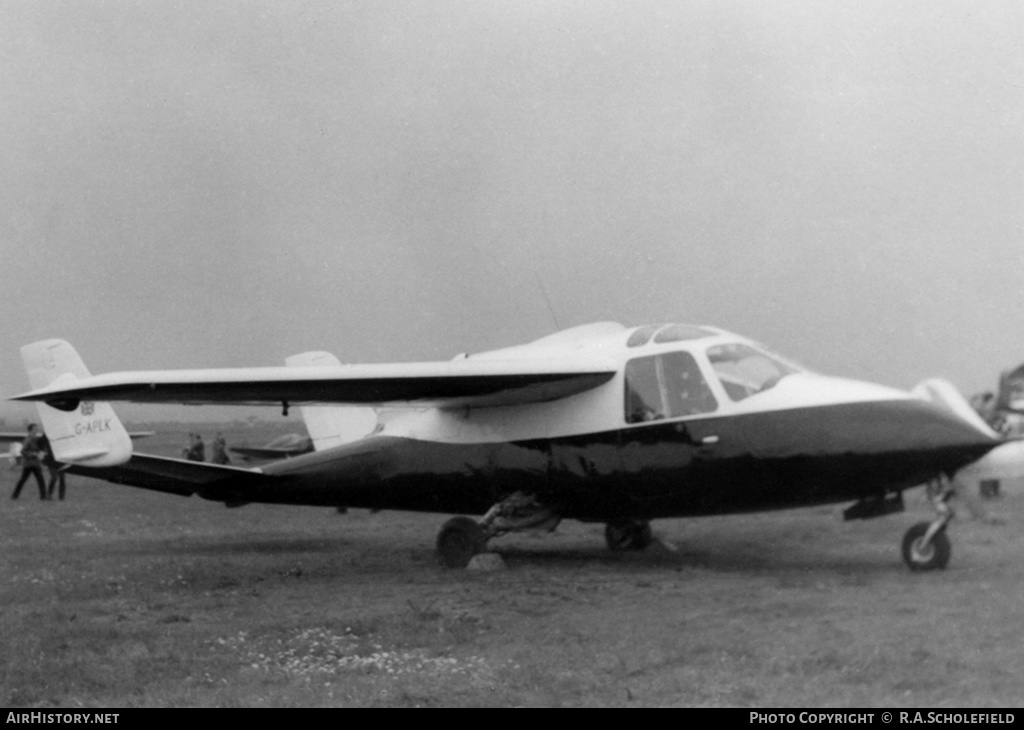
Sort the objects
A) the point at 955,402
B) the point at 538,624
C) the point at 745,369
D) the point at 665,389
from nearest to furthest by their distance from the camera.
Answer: the point at 538,624
the point at 955,402
the point at 745,369
the point at 665,389

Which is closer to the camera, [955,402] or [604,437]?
[955,402]

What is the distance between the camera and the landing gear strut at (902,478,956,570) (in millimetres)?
9031

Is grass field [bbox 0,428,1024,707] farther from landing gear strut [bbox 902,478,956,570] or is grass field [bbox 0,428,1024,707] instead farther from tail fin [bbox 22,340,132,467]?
tail fin [bbox 22,340,132,467]

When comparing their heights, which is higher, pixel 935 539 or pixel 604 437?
pixel 604 437

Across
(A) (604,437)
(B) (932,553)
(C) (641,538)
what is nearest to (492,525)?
(A) (604,437)

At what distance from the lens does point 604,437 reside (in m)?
10.5

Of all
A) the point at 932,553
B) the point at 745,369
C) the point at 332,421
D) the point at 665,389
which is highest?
the point at 745,369

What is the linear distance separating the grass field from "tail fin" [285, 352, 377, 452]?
183 cm

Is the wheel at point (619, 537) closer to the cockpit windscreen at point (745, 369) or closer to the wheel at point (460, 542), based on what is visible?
the wheel at point (460, 542)

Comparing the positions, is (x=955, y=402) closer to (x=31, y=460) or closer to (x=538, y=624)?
(x=538, y=624)

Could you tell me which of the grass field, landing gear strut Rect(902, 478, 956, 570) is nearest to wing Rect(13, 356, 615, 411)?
the grass field

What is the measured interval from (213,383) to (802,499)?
5.47 meters

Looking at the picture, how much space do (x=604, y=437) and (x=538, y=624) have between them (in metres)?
3.06

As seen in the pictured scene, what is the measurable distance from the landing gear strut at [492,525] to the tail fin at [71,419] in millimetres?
4664
